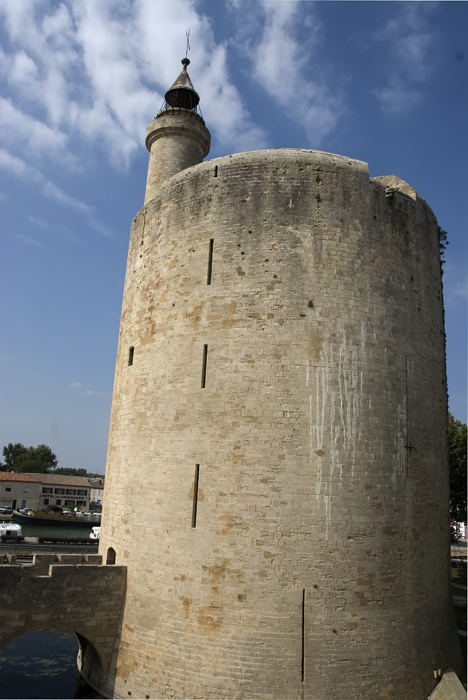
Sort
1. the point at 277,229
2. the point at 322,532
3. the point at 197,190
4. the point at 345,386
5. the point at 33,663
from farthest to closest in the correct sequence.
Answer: the point at 33,663
the point at 197,190
the point at 277,229
the point at 345,386
the point at 322,532

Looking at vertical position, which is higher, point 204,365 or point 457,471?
point 204,365

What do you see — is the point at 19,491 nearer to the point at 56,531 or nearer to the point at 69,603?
the point at 56,531

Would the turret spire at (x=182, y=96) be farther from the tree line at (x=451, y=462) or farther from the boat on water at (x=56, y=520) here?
the boat on water at (x=56, y=520)

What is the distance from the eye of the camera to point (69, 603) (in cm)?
1113

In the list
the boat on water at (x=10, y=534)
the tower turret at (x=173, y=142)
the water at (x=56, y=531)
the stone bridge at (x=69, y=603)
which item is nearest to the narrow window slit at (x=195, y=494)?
the stone bridge at (x=69, y=603)

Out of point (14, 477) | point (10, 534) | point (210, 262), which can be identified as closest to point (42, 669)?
point (210, 262)

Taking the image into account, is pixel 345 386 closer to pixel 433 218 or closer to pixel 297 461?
pixel 297 461

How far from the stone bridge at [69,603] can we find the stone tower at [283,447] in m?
0.38

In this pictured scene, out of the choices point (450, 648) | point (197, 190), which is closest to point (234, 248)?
point (197, 190)

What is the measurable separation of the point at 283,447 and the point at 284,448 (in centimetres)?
3

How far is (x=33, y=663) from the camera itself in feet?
45.3

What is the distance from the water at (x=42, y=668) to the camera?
11.8m

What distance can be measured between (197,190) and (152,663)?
10850mm

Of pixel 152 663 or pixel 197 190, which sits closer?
pixel 152 663
